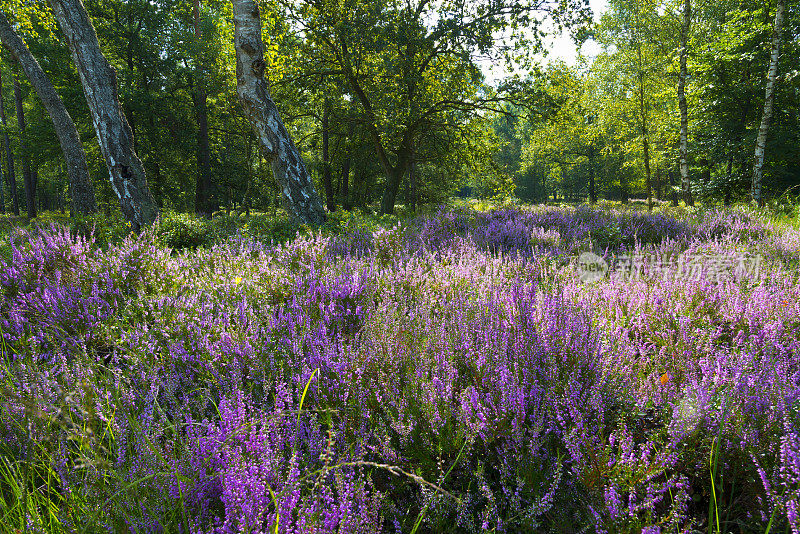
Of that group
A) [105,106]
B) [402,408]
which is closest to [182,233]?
[105,106]

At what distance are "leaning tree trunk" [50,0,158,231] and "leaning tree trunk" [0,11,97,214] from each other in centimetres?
367

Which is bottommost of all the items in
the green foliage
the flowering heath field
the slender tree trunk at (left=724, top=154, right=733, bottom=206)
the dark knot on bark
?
the flowering heath field

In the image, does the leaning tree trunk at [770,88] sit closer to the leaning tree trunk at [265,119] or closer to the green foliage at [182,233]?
the leaning tree trunk at [265,119]

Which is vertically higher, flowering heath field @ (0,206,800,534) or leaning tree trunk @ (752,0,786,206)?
leaning tree trunk @ (752,0,786,206)

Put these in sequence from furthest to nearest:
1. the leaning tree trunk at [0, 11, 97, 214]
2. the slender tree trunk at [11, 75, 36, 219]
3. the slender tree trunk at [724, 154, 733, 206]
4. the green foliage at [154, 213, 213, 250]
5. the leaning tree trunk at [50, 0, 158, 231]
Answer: the slender tree trunk at [11, 75, 36, 219], the slender tree trunk at [724, 154, 733, 206], the leaning tree trunk at [0, 11, 97, 214], the leaning tree trunk at [50, 0, 158, 231], the green foliage at [154, 213, 213, 250]

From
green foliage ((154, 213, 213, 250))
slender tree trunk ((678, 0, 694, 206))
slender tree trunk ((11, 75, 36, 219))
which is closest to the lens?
green foliage ((154, 213, 213, 250))

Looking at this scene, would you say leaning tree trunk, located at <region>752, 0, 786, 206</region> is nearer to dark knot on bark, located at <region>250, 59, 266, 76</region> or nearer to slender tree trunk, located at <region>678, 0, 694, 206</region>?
slender tree trunk, located at <region>678, 0, 694, 206</region>

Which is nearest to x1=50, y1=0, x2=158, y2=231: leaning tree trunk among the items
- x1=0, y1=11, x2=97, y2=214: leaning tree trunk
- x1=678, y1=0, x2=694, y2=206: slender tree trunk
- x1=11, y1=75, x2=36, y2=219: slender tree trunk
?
x1=0, y1=11, x2=97, y2=214: leaning tree trunk

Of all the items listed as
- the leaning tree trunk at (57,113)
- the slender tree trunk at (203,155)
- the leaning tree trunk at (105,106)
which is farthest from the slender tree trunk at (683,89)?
the slender tree trunk at (203,155)

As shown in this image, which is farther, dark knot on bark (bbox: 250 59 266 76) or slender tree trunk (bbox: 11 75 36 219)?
slender tree trunk (bbox: 11 75 36 219)

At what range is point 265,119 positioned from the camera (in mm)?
7000

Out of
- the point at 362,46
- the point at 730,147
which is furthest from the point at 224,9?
the point at 730,147

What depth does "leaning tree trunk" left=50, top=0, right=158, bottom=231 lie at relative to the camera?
6781mm

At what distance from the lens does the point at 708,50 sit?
619 inches
